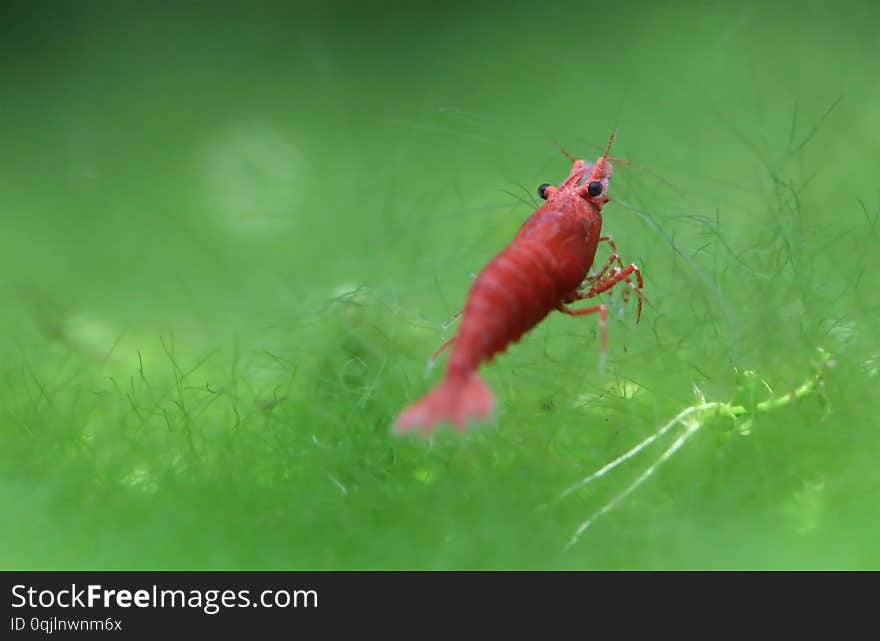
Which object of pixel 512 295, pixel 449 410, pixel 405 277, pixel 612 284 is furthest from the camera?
pixel 405 277

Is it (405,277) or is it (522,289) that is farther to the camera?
(405,277)

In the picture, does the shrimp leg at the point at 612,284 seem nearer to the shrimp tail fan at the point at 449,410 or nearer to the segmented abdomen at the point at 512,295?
the segmented abdomen at the point at 512,295

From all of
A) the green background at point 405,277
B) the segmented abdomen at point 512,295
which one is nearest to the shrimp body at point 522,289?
the segmented abdomen at point 512,295

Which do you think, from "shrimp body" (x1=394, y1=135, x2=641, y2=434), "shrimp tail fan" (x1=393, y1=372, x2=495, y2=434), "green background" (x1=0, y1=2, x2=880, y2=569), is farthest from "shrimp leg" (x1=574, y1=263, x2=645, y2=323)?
"shrimp tail fan" (x1=393, y1=372, x2=495, y2=434)

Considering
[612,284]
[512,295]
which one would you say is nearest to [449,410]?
[512,295]

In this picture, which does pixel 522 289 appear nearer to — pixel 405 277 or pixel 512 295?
pixel 512 295

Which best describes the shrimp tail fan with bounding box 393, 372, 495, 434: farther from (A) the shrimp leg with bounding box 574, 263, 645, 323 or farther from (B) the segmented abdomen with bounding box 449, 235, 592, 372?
(A) the shrimp leg with bounding box 574, 263, 645, 323
